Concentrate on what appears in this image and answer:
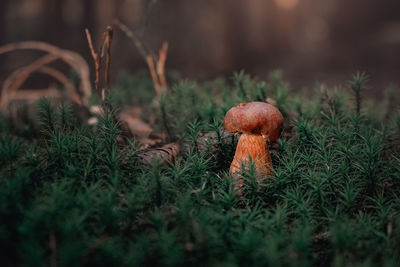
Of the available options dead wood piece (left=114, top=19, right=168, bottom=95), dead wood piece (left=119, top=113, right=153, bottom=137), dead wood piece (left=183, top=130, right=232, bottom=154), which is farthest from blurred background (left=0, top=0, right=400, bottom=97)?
dead wood piece (left=183, top=130, right=232, bottom=154)

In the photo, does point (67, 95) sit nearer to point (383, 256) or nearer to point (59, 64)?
point (59, 64)

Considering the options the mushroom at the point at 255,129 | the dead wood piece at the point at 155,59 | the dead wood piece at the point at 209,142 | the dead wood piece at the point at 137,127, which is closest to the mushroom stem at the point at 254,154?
the mushroom at the point at 255,129

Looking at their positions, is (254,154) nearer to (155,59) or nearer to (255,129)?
(255,129)

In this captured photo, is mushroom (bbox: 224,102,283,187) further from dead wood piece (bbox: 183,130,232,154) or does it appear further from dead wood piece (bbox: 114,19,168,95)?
dead wood piece (bbox: 114,19,168,95)

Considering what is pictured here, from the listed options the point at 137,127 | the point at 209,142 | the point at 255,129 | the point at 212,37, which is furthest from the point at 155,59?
the point at 212,37

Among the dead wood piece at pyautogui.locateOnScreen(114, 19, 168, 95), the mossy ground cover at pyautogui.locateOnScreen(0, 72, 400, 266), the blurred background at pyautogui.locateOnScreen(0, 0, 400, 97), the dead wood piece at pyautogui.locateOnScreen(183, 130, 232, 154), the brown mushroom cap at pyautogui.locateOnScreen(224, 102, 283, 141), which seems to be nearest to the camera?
the mossy ground cover at pyautogui.locateOnScreen(0, 72, 400, 266)

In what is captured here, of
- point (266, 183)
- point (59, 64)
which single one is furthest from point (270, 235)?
point (59, 64)

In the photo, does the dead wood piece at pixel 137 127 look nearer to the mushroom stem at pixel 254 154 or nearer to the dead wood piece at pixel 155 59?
the dead wood piece at pixel 155 59

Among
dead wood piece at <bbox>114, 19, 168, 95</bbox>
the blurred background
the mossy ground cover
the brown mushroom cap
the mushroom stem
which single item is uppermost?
the blurred background
